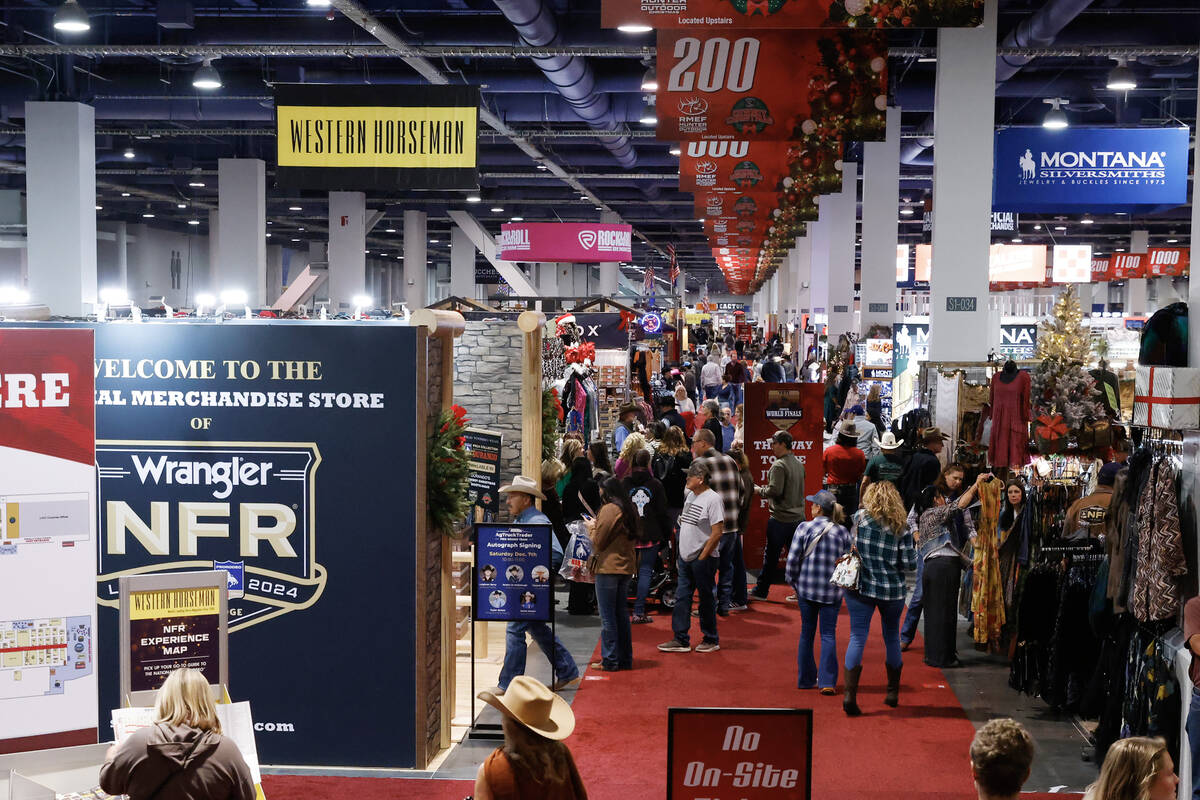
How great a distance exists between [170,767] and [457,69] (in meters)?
14.7

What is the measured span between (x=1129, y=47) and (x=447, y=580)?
11.4m

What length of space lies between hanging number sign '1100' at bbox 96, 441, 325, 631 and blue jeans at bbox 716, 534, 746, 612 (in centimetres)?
422

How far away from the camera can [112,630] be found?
20.6 ft

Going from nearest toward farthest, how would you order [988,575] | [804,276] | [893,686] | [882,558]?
[882,558] < [893,686] < [988,575] < [804,276]

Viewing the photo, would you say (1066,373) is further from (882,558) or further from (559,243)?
(559,243)

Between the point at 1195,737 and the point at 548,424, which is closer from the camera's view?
the point at 1195,737

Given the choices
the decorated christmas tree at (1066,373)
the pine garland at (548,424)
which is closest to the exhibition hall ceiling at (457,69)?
the decorated christmas tree at (1066,373)

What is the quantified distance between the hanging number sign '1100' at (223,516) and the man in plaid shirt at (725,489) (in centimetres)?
319

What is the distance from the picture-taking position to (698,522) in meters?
8.48

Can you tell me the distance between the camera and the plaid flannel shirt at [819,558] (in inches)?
287

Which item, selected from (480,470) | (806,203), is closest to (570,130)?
(806,203)

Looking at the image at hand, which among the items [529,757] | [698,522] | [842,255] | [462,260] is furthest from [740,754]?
[462,260]

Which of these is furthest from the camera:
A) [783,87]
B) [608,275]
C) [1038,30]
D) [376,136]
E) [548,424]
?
[608,275]

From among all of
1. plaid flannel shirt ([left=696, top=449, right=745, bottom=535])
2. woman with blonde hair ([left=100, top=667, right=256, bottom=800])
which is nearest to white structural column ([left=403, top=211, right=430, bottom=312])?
plaid flannel shirt ([left=696, top=449, right=745, bottom=535])
